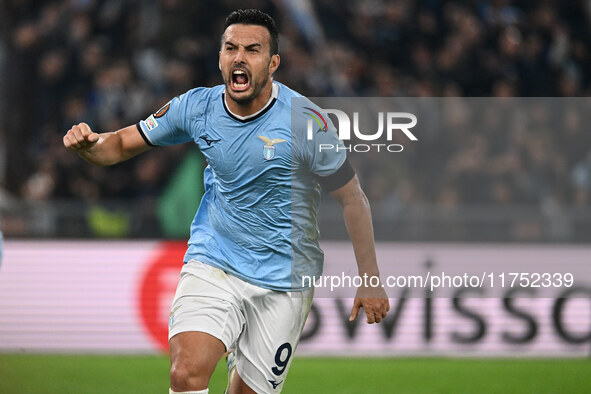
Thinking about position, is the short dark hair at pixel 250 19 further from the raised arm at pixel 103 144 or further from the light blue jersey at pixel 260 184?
the raised arm at pixel 103 144

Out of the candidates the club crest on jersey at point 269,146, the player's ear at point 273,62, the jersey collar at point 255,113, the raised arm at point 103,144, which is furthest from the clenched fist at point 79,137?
the player's ear at point 273,62

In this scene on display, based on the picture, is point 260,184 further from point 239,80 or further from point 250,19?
point 250,19

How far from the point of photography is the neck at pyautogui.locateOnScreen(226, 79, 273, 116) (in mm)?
4645

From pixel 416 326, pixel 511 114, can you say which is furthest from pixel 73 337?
pixel 511 114

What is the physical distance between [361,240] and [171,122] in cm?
117

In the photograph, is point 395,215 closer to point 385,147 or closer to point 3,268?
point 385,147

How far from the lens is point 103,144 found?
183 inches

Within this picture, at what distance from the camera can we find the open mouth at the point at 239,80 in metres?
4.53

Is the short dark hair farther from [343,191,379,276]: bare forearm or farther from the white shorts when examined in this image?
the white shorts

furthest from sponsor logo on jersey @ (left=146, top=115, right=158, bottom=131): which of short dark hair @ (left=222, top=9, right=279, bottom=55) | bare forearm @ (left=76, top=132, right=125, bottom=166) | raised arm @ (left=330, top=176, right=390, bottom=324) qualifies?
raised arm @ (left=330, top=176, right=390, bottom=324)

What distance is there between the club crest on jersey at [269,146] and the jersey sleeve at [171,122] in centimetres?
42

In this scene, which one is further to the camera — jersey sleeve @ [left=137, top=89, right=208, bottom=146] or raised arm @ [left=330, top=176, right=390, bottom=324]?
jersey sleeve @ [left=137, top=89, right=208, bottom=146]

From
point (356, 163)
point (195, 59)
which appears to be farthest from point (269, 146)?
point (195, 59)

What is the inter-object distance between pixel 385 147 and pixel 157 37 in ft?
21.2
